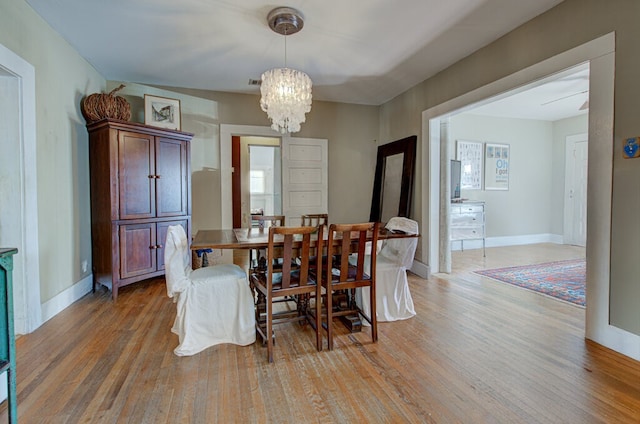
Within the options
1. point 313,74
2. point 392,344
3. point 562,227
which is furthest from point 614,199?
point 562,227

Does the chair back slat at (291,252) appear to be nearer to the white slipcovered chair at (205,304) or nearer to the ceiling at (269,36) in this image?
the white slipcovered chair at (205,304)

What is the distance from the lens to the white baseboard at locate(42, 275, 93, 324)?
8.91ft

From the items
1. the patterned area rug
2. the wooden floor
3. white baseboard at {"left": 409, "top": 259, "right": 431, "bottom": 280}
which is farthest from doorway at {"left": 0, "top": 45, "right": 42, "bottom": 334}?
the patterned area rug

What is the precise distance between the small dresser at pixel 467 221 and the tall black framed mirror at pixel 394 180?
4.20 ft

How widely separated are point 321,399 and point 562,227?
7033 millimetres

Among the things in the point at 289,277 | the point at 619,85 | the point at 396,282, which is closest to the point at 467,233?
the point at 396,282

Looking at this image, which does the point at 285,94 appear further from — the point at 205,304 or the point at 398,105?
the point at 398,105

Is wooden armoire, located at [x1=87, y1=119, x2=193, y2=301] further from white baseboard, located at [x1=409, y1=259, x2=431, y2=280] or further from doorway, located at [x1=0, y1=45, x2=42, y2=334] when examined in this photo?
white baseboard, located at [x1=409, y1=259, x2=431, y2=280]

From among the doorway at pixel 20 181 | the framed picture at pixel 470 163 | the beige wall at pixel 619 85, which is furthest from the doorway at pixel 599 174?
the doorway at pixel 20 181

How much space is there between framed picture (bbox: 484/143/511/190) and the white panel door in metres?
3.44

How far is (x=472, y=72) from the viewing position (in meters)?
3.35

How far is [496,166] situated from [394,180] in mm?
2859

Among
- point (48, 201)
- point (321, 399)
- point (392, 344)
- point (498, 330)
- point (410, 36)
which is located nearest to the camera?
point (321, 399)

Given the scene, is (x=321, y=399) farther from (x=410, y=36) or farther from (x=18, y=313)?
(x=410, y=36)
